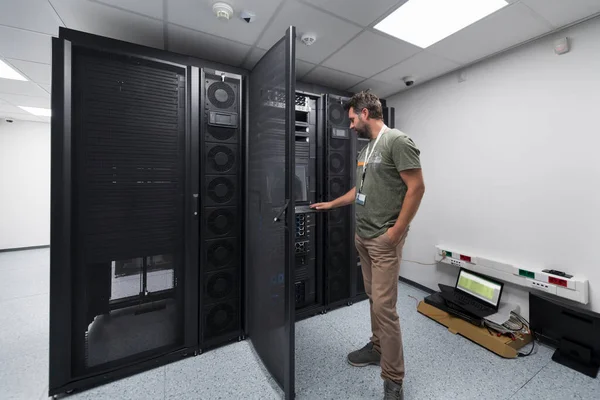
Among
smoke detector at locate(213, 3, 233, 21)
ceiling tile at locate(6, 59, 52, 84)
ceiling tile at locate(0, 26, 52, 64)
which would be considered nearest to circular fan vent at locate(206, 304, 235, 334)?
smoke detector at locate(213, 3, 233, 21)

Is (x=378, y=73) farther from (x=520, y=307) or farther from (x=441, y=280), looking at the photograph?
(x=520, y=307)

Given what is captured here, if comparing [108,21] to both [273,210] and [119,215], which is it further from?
[273,210]

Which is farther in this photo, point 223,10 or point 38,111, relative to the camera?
point 38,111

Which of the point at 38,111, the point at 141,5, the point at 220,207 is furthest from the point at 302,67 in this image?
the point at 38,111

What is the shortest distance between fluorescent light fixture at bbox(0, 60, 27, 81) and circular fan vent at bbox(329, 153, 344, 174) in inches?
134

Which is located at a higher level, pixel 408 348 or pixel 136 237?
pixel 136 237

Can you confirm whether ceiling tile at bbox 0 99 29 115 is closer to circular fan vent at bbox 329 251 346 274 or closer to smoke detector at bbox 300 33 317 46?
smoke detector at bbox 300 33 317 46

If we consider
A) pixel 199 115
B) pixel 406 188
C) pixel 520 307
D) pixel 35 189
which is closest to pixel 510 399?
pixel 520 307

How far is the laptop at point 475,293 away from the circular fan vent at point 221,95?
259 cm

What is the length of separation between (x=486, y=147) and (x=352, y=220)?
1.48 m

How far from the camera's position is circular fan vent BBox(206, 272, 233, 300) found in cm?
188

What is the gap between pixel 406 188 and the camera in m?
1.38

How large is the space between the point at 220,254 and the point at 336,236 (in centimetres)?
117

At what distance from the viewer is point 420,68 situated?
98.9 inches
